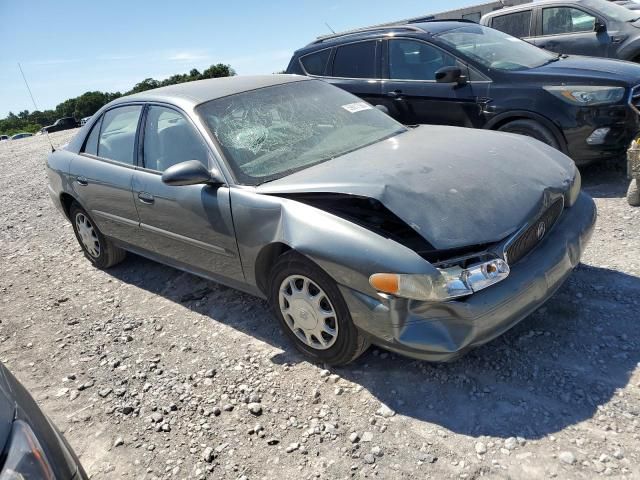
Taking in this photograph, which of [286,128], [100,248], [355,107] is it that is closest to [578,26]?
[355,107]

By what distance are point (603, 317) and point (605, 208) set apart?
1958 millimetres

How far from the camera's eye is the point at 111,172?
426cm

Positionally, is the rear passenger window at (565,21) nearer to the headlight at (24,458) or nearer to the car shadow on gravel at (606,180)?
the car shadow on gravel at (606,180)

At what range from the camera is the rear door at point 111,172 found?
13.6ft

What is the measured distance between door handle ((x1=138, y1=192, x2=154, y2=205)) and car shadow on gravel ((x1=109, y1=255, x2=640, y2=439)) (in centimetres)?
118

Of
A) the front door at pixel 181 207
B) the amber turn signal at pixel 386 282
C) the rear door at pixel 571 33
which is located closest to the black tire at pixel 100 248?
the front door at pixel 181 207

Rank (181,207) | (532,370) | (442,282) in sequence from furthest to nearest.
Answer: (181,207) → (532,370) → (442,282)

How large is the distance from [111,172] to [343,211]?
225cm

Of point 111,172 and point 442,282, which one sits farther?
point 111,172

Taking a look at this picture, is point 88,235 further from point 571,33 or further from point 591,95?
point 571,33

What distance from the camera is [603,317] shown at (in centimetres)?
308

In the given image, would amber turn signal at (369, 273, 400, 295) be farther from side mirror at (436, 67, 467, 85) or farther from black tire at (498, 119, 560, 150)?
side mirror at (436, 67, 467, 85)

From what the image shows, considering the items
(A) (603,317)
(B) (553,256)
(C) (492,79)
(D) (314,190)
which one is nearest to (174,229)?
(D) (314,190)

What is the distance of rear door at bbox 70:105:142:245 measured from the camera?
414 centimetres
